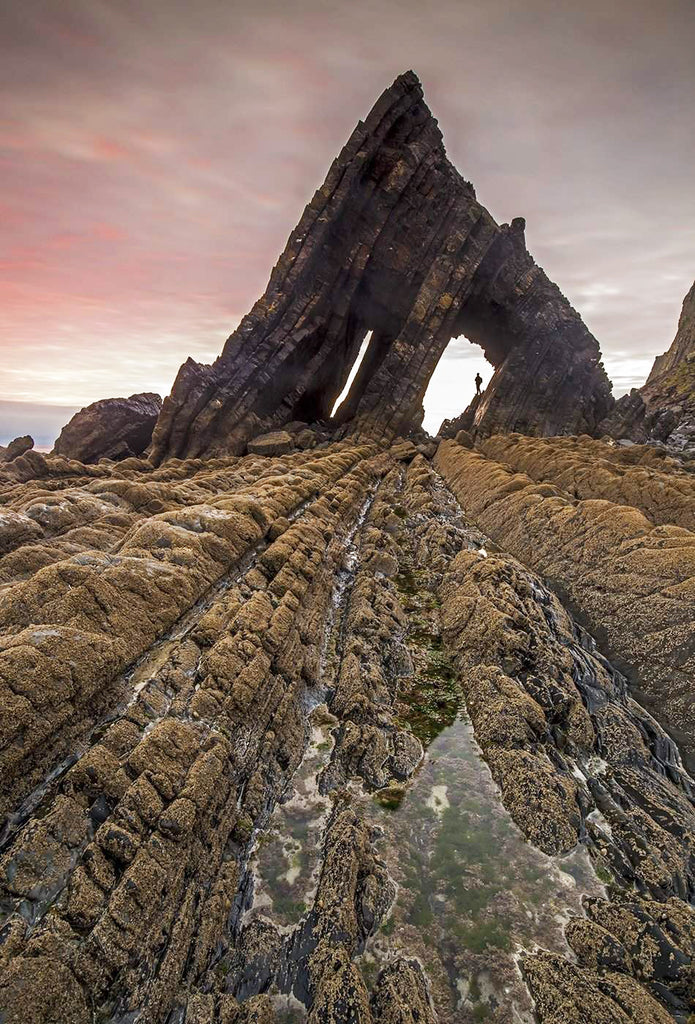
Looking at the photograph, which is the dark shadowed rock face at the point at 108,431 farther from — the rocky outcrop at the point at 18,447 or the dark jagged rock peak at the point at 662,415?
the dark jagged rock peak at the point at 662,415

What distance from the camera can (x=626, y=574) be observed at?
Answer: 1570 cm

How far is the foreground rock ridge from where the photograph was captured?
19.8 feet

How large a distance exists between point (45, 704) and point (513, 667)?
11.0 m

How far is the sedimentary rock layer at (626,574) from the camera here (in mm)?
12562

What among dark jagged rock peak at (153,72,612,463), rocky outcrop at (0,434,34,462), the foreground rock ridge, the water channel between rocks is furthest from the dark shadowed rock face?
the water channel between rocks

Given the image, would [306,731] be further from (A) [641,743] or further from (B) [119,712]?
(A) [641,743]

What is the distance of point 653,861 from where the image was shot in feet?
25.9

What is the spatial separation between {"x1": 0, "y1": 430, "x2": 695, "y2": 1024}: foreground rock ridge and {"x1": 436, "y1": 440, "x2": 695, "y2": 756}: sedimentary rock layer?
0.09m

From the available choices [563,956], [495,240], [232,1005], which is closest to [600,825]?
[563,956]

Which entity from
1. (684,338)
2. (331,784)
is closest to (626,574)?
(331,784)

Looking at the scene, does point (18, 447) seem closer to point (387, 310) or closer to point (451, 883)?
point (387, 310)

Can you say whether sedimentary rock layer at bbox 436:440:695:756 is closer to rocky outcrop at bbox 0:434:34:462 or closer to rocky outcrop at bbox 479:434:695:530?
rocky outcrop at bbox 479:434:695:530

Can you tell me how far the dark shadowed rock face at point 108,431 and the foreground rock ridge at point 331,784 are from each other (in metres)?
46.0

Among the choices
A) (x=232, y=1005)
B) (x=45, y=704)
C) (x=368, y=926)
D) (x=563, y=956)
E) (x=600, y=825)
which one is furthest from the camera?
(x=600, y=825)
